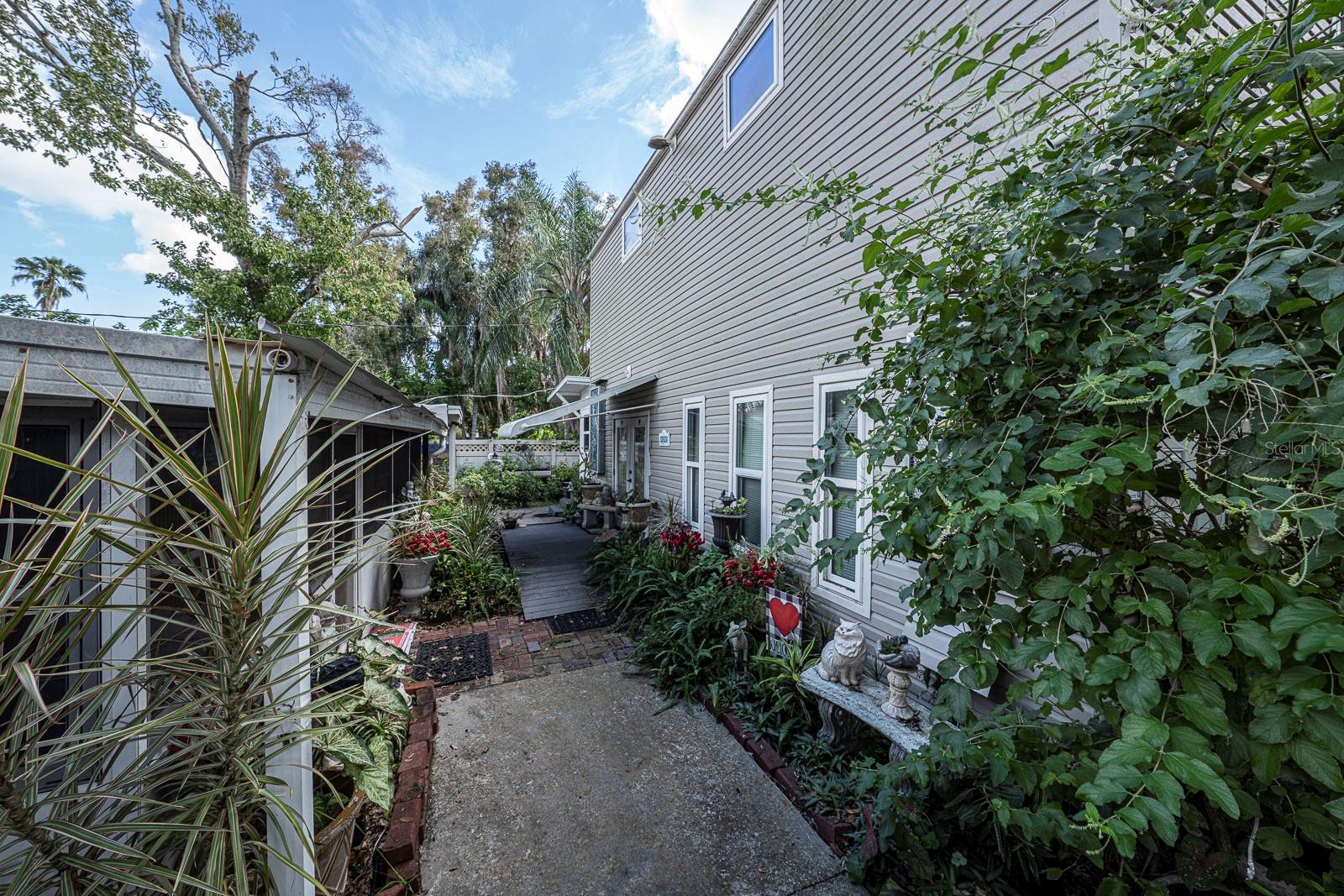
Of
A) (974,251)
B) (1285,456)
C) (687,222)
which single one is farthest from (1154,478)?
(687,222)

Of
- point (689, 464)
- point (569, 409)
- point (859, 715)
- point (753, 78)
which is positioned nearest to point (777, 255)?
point (753, 78)

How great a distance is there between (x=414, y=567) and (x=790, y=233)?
17.3 feet

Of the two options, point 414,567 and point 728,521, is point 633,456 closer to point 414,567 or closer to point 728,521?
point 728,521

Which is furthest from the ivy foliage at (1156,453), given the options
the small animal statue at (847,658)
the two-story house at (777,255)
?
the small animal statue at (847,658)

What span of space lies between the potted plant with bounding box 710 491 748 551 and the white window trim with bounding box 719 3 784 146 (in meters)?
4.12

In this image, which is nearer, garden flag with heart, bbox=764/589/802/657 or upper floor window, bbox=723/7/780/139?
garden flag with heart, bbox=764/589/802/657

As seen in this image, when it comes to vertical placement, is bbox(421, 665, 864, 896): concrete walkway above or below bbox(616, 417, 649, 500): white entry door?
below

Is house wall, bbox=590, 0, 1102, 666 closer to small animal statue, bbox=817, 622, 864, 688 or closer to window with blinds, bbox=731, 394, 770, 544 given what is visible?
window with blinds, bbox=731, 394, 770, 544

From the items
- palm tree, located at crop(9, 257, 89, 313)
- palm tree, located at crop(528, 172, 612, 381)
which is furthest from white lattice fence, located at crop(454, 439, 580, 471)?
palm tree, located at crop(9, 257, 89, 313)

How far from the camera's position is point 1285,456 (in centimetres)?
98

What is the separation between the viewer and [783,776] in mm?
2828

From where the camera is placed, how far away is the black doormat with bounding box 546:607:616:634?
512cm

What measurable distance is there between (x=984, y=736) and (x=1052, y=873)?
0.58 meters

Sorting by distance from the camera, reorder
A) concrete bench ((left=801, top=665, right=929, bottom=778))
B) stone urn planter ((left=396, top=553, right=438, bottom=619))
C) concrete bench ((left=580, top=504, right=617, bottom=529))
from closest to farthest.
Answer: concrete bench ((left=801, top=665, right=929, bottom=778)) < stone urn planter ((left=396, top=553, right=438, bottom=619)) < concrete bench ((left=580, top=504, right=617, bottom=529))
